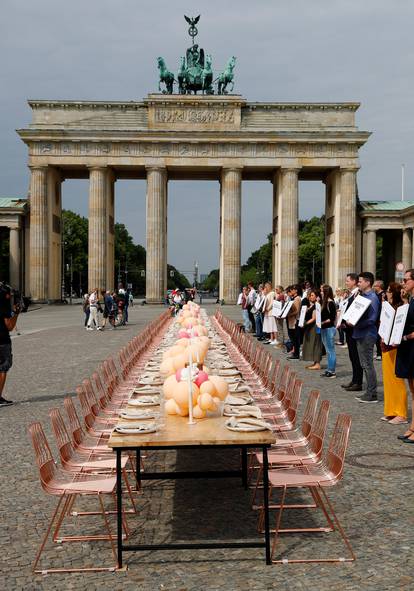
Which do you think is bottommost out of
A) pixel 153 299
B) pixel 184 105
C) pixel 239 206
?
pixel 153 299

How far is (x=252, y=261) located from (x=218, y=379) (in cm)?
17604

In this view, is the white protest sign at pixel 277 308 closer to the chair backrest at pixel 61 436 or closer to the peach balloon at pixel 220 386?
the peach balloon at pixel 220 386

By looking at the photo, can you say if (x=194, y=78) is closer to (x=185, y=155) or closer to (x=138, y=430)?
(x=185, y=155)

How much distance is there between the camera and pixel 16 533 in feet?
20.8

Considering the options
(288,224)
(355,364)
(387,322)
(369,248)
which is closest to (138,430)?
(387,322)

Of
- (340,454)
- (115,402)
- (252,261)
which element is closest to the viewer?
(340,454)

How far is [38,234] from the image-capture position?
209ft

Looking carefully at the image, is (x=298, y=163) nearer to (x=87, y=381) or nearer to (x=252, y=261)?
(x=87, y=381)

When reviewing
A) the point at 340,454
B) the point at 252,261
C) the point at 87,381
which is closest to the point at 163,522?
the point at 340,454

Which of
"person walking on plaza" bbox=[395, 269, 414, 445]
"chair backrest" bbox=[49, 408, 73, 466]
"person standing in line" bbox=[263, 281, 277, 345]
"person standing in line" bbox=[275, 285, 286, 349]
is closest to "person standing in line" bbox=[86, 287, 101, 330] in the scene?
"person standing in line" bbox=[263, 281, 277, 345]

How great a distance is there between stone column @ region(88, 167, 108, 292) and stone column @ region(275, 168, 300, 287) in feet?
52.1

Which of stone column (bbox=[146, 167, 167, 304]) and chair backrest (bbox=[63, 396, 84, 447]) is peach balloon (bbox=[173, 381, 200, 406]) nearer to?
chair backrest (bbox=[63, 396, 84, 447])

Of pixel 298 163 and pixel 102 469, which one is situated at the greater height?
pixel 298 163

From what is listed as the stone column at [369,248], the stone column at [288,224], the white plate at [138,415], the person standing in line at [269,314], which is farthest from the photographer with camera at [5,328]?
the stone column at [369,248]
